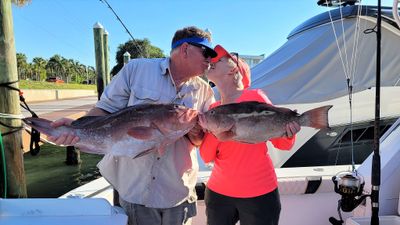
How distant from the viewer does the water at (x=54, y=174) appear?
9.24 meters

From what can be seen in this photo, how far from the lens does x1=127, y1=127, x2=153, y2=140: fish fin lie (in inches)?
83.4

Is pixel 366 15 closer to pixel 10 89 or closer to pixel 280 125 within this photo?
pixel 280 125

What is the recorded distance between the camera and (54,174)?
10680 millimetres

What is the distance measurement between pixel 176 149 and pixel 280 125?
2.32 feet

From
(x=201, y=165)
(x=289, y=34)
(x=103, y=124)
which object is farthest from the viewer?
(x=289, y=34)

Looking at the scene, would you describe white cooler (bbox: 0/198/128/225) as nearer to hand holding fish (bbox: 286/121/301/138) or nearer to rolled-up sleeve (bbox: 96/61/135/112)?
rolled-up sleeve (bbox: 96/61/135/112)

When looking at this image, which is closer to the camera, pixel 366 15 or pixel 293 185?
pixel 293 185

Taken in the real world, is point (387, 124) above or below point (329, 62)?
below

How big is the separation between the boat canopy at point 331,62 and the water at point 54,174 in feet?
21.8

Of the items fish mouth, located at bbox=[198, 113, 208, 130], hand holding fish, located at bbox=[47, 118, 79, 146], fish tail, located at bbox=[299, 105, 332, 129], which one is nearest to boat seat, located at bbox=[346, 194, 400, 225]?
fish tail, located at bbox=[299, 105, 332, 129]

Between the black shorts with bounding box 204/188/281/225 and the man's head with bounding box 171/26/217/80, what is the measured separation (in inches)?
34.8

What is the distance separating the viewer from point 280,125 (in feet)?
7.27

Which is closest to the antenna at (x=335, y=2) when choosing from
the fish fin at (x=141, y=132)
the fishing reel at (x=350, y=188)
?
the fishing reel at (x=350, y=188)

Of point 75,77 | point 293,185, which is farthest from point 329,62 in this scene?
point 75,77
